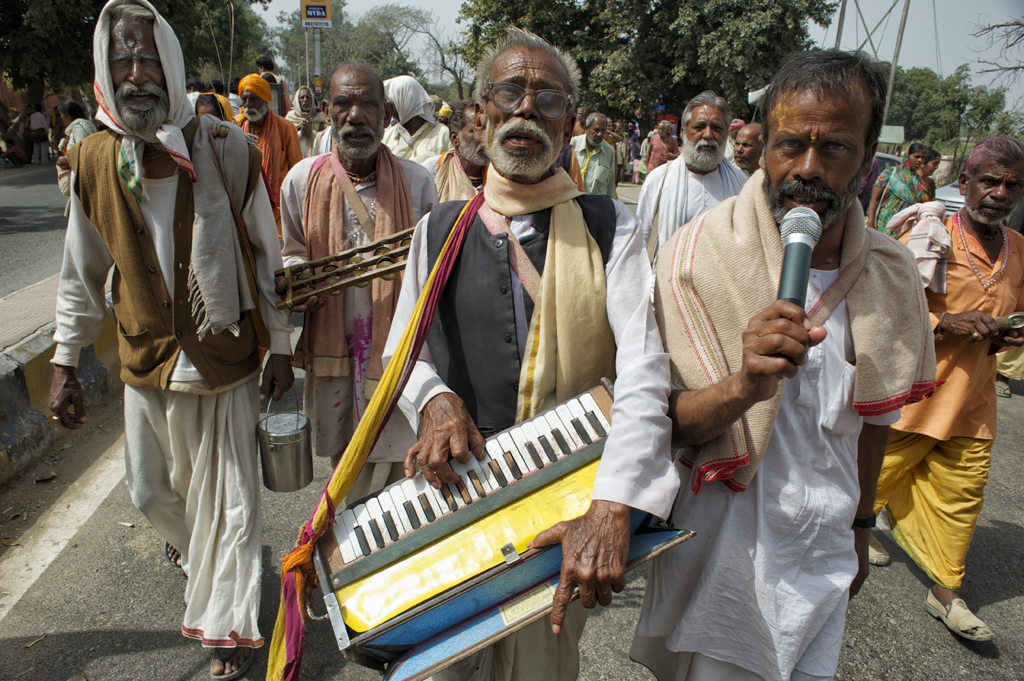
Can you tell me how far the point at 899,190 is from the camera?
7.39 meters

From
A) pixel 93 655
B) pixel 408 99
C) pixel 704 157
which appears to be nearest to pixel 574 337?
pixel 93 655

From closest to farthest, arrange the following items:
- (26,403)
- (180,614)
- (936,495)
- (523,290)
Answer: (523,290), (180,614), (936,495), (26,403)

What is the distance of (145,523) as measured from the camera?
3.48m

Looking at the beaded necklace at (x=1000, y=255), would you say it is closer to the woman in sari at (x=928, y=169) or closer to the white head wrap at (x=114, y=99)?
the white head wrap at (x=114, y=99)

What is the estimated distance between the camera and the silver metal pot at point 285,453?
247cm

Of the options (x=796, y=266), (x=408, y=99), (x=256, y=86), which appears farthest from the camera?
(x=408, y=99)

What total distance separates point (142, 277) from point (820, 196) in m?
2.34

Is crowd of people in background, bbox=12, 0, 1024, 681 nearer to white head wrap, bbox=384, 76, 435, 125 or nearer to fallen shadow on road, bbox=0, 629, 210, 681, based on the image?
fallen shadow on road, bbox=0, 629, 210, 681

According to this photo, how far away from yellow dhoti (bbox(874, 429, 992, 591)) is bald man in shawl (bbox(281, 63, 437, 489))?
2567 mm

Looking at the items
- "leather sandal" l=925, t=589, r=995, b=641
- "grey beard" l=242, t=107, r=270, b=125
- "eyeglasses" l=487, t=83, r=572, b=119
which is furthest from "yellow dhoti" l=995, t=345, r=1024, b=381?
"grey beard" l=242, t=107, r=270, b=125

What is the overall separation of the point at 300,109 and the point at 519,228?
911 centimetres

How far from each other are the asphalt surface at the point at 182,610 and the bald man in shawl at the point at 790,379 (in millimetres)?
1051

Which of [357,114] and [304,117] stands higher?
[304,117]

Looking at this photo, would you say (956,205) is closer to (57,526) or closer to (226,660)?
(226,660)
